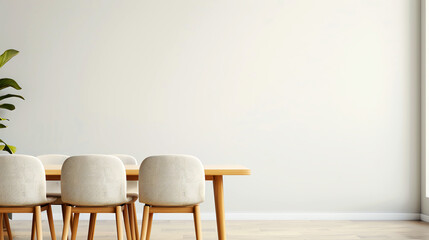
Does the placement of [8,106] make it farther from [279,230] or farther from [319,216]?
[319,216]

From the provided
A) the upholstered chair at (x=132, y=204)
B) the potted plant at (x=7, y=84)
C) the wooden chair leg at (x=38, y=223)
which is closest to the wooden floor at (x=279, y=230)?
the upholstered chair at (x=132, y=204)

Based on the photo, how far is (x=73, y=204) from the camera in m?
3.09

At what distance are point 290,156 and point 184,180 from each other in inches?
88.4

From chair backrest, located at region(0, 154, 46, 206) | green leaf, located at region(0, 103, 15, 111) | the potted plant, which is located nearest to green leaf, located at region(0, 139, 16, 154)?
the potted plant

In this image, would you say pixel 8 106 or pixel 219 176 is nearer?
pixel 219 176

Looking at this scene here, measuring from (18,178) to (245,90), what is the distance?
2619 millimetres

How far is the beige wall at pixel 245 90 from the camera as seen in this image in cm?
504

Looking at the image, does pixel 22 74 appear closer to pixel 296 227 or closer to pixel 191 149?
pixel 191 149

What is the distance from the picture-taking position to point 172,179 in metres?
3.02

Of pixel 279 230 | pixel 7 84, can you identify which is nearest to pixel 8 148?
pixel 7 84

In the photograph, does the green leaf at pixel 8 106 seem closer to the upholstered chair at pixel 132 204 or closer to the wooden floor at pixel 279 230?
the wooden floor at pixel 279 230

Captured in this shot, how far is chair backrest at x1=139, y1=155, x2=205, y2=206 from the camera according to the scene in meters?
3.02

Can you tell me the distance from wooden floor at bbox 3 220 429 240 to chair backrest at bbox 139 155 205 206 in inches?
38.8

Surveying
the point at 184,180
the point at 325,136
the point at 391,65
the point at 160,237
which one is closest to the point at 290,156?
the point at 325,136
